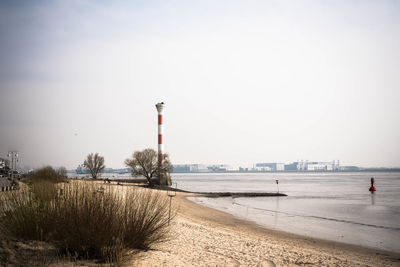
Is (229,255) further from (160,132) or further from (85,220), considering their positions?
(160,132)

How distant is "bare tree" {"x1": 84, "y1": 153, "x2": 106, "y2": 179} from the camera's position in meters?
83.7

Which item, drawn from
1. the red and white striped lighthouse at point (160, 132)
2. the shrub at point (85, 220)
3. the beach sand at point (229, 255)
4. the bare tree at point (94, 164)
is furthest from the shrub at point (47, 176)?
the bare tree at point (94, 164)

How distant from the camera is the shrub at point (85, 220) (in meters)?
6.81

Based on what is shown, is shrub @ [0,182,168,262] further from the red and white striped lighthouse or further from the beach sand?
the red and white striped lighthouse

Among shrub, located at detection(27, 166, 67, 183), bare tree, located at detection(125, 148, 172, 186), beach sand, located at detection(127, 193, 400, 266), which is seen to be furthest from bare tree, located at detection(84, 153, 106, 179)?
beach sand, located at detection(127, 193, 400, 266)

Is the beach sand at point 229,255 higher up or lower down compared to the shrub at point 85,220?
lower down

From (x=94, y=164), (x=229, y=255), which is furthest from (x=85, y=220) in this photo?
(x=94, y=164)

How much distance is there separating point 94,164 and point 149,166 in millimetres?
27322

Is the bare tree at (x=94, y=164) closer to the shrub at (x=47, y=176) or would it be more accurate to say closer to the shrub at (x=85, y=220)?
the shrub at (x=47, y=176)

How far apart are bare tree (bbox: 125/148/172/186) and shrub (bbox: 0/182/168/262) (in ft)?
180

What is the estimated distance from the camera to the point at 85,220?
679 centimetres

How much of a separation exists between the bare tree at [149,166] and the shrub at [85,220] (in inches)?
2163

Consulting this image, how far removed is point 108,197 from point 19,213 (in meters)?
2.04

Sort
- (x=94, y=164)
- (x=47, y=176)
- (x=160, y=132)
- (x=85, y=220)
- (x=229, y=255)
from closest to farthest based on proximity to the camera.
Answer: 1. (x=85, y=220)
2. (x=229, y=255)
3. (x=47, y=176)
4. (x=160, y=132)
5. (x=94, y=164)
